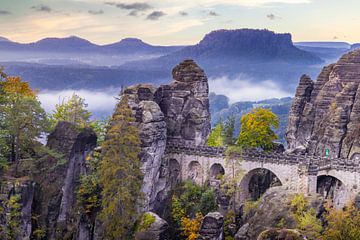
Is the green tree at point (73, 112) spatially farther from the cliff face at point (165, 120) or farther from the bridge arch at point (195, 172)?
the bridge arch at point (195, 172)

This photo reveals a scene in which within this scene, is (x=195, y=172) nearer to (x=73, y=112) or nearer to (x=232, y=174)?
(x=232, y=174)

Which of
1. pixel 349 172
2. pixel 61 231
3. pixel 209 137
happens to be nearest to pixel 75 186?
pixel 61 231

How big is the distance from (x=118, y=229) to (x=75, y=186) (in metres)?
7.73

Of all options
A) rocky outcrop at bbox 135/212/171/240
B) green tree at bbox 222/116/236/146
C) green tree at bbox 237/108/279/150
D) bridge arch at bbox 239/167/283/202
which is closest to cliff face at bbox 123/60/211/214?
green tree at bbox 222/116/236/146

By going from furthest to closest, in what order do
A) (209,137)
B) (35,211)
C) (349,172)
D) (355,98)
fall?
1. (209,137)
2. (355,98)
3. (35,211)
4. (349,172)

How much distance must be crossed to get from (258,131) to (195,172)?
783cm

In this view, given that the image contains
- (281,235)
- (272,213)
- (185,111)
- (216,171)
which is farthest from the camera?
(185,111)

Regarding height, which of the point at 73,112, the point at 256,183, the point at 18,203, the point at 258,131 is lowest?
the point at 18,203

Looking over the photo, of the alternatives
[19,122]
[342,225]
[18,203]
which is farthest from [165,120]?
[342,225]

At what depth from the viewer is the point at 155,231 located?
2137 inches

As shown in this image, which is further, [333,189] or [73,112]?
[73,112]

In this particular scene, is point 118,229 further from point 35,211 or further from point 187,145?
point 187,145

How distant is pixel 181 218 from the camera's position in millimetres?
57781

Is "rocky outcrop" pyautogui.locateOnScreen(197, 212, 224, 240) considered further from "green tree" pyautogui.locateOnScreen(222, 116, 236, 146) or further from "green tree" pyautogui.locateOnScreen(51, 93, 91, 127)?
"green tree" pyautogui.locateOnScreen(51, 93, 91, 127)
